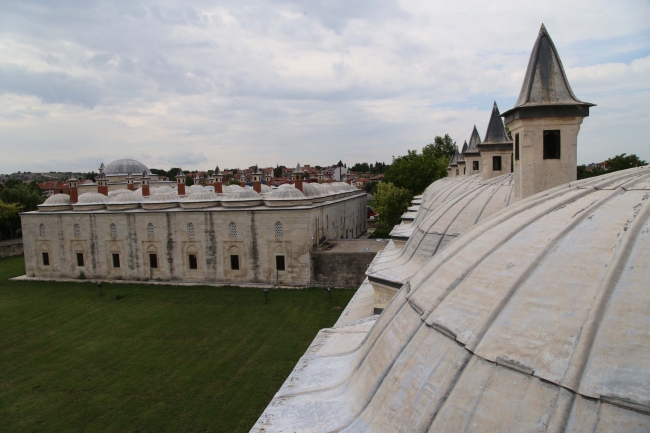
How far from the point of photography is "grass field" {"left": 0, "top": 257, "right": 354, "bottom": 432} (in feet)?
33.7

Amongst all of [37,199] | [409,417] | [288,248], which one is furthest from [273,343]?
[37,199]

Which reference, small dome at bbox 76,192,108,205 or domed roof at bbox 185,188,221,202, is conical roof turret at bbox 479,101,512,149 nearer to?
domed roof at bbox 185,188,221,202

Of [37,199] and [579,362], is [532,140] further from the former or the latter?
[37,199]

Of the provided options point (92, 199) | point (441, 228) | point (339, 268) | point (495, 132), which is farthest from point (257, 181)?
point (441, 228)

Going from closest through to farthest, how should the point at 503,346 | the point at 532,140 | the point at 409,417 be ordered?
the point at 503,346
the point at 409,417
the point at 532,140

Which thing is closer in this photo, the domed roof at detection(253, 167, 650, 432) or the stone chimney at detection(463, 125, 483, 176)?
the domed roof at detection(253, 167, 650, 432)

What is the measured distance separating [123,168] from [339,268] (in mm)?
27890

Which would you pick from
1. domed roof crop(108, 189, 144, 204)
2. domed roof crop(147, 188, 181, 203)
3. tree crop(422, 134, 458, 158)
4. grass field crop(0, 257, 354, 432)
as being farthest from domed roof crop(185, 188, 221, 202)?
tree crop(422, 134, 458, 158)

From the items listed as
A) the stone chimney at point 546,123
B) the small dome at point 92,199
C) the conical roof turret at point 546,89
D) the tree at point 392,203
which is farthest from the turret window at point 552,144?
the small dome at point 92,199

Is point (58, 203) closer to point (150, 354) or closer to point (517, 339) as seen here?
point (150, 354)

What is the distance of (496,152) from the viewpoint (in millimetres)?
15297

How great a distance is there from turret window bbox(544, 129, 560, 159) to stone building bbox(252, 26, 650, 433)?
3.13 meters

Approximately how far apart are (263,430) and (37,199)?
45370 millimetres

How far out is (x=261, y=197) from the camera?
2288 cm
